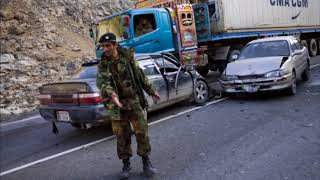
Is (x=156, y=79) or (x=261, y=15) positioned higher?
(x=261, y=15)

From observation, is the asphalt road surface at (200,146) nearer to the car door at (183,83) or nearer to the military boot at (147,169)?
the military boot at (147,169)

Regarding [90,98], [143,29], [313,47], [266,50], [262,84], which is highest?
[143,29]

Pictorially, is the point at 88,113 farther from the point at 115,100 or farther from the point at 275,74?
the point at 275,74

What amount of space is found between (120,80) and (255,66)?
5.73 meters

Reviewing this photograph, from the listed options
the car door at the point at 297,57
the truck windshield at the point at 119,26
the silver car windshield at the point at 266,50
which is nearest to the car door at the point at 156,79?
the silver car windshield at the point at 266,50

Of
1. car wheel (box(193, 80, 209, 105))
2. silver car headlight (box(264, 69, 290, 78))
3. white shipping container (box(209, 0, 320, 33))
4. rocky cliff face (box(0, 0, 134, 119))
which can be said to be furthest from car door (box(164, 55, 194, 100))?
white shipping container (box(209, 0, 320, 33))

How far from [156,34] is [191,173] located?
25.8 feet

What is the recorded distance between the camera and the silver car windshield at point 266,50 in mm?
10562

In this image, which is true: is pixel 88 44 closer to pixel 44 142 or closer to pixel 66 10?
pixel 66 10

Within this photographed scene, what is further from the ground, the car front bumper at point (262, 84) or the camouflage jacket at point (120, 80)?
the camouflage jacket at point (120, 80)

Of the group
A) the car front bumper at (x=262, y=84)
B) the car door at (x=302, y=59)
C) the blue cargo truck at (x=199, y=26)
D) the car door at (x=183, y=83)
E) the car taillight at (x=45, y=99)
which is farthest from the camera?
the blue cargo truck at (x=199, y=26)

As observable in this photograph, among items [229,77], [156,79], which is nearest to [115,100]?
[156,79]

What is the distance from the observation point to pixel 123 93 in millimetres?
4746

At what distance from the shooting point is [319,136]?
6.13m
